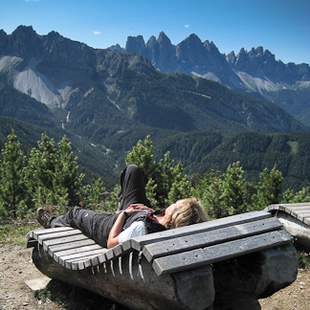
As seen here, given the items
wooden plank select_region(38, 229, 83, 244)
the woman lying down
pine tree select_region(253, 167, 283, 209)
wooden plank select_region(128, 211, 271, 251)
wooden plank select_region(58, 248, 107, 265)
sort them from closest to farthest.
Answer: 1. wooden plank select_region(128, 211, 271, 251)
2. the woman lying down
3. wooden plank select_region(58, 248, 107, 265)
4. wooden plank select_region(38, 229, 83, 244)
5. pine tree select_region(253, 167, 283, 209)

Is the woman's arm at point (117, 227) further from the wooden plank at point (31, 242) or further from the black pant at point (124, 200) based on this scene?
the wooden plank at point (31, 242)

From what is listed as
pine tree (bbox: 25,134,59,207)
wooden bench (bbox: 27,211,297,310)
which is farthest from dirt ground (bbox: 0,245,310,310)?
pine tree (bbox: 25,134,59,207)

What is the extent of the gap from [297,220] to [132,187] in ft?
14.4

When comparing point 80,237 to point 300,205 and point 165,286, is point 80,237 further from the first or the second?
point 300,205

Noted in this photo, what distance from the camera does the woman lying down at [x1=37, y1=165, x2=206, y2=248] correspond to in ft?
21.9

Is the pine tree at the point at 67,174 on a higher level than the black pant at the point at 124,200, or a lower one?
lower

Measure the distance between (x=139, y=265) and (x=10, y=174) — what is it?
158ft

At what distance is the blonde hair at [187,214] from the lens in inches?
259

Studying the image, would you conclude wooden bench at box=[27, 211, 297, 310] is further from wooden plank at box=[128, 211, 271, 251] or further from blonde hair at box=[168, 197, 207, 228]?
blonde hair at box=[168, 197, 207, 228]

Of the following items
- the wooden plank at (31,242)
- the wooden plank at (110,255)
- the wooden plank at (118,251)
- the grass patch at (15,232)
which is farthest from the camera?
the grass patch at (15,232)

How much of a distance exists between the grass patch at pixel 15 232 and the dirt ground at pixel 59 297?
7.76ft

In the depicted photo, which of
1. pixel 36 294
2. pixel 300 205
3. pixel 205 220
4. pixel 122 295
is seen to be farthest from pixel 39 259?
pixel 300 205

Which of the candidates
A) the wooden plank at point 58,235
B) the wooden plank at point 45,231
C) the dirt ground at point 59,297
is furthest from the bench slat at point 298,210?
the wooden plank at point 45,231

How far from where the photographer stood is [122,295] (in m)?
6.55
